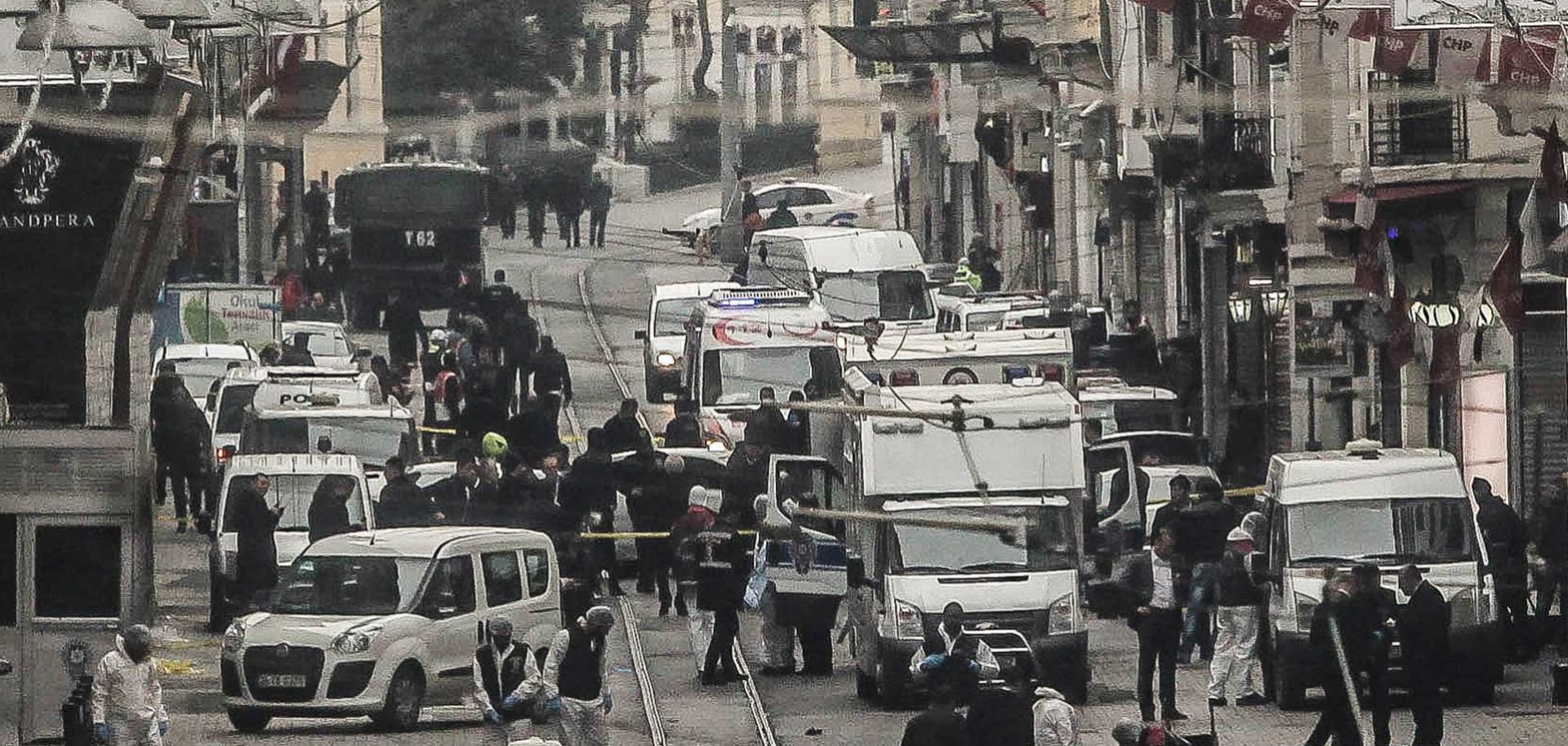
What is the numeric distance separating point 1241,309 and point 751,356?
23.8 feet

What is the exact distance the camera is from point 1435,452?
76.4 feet

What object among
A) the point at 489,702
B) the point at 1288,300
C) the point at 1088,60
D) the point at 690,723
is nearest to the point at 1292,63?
the point at 1288,300

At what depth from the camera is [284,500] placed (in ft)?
93.1

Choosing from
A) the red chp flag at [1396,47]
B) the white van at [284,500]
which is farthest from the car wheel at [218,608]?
the red chp flag at [1396,47]

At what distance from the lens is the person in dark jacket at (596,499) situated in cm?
2792

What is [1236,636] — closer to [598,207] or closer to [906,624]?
[906,624]

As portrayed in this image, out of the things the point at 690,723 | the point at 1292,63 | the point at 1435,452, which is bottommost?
the point at 690,723

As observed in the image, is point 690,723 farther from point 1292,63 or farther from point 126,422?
point 1292,63

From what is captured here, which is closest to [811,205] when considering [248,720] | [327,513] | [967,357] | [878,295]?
[878,295]

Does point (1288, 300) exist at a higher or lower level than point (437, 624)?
higher

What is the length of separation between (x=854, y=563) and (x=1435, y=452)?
4.17 metres

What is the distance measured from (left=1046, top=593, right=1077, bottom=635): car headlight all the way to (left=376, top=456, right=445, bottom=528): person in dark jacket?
6813mm

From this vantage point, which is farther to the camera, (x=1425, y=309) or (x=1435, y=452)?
(x=1425, y=309)

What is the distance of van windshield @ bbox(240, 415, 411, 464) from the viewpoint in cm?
3133
